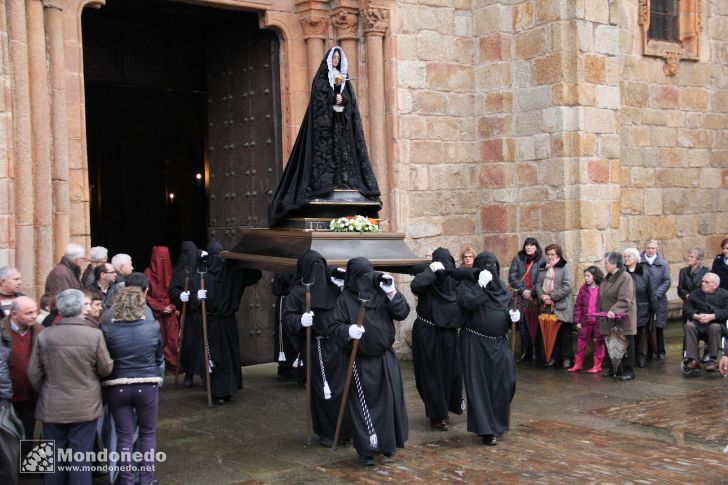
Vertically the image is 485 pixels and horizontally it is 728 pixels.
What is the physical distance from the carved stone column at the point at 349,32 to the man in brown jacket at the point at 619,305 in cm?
423

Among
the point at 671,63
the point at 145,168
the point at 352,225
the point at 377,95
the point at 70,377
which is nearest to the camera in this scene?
the point at 70,377

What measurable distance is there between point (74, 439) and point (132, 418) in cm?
50

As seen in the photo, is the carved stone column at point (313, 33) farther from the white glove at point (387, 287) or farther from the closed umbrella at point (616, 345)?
the white glove at point (387, 287)

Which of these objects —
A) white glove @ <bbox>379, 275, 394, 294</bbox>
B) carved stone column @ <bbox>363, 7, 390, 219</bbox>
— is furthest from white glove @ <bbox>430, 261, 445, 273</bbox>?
carved stone column @ <bbox>363, 7, 390, 219</bbox>

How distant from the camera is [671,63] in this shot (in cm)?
1589

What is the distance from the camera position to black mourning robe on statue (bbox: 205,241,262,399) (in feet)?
34.2

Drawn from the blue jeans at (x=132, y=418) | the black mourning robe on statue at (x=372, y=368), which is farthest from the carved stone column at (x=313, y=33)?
the blue jeans at (x=132, y=418)

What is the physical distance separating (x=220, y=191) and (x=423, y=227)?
296 cm

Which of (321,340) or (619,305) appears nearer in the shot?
(321,340)

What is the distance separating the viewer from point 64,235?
34.6 ft

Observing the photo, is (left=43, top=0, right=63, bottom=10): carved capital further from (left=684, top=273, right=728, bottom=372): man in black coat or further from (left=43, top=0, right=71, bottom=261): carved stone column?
(left=684, top=273, right=728, bottom=372): man in black coat

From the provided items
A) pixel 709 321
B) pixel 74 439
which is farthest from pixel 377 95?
pixel 74 439

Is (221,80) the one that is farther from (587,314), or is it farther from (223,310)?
(587,314)

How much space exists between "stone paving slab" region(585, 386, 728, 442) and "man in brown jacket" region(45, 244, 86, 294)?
526cm
